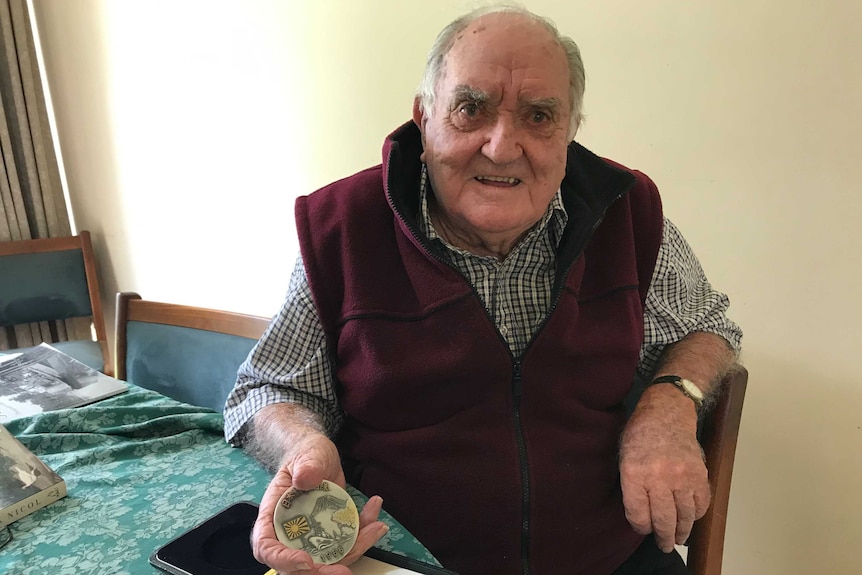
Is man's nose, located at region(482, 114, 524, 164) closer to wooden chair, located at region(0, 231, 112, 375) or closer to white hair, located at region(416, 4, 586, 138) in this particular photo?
white hair, located at region(416, 4, 586, 138)

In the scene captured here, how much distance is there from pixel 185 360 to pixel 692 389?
119 cm

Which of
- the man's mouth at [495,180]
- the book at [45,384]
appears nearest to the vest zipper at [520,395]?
the man's mouth at [495,180]

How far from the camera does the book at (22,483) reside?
856mm

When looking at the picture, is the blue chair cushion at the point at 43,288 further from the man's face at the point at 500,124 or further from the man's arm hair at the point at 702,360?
the man's arm hair at the point at 702,360

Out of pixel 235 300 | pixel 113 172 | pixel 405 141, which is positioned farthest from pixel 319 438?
pixel 113 172

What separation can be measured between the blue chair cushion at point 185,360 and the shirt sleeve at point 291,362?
1.29 feet

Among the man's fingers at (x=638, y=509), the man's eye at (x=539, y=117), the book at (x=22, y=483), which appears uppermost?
the man's eye at (x=539, y=117)

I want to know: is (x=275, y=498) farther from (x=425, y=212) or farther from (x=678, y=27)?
(x=678, y=27)

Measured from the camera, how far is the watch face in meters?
1.00

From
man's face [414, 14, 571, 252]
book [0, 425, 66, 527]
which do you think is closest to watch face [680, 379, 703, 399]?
man's face [414, 14, 571, 252]

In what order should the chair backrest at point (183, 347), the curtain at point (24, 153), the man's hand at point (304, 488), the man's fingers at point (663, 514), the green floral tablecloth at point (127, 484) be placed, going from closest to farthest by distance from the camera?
1. the man's hand at point (304, 488)
2. the green floral tablecloth at point (127, 484)
3. the man's fingers at point (663, 514)
4. the chair backrest at point (183, 347)
5. the curtain at point (24, 153)

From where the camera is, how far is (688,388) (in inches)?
39.8

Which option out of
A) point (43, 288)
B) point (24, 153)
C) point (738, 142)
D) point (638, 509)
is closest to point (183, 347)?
point (638, 509)

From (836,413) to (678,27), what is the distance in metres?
0.89
